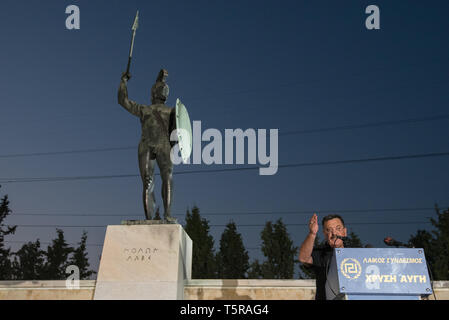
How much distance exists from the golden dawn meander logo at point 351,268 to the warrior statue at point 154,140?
464 cm

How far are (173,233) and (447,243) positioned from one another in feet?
73.2

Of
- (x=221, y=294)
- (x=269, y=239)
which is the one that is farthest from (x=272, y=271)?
(x=221, y=294)

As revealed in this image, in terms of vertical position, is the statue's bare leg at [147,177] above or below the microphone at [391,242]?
above

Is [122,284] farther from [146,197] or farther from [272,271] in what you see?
[272,271]

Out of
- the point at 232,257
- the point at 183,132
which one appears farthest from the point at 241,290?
the point at 232,257

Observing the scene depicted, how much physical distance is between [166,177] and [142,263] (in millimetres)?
1885

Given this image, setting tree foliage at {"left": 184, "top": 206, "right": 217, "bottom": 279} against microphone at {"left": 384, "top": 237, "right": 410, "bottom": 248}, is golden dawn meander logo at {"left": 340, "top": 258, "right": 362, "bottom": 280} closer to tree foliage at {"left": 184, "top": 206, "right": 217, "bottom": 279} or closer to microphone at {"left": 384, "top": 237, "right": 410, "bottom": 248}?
microphone at {"left": 384, "top": 237, "right": 410, "bottom": 248}

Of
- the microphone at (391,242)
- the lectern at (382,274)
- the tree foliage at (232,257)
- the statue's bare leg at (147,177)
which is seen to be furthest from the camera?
the tree foliage at (232,257)

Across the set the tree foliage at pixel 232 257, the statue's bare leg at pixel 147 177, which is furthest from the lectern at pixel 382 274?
the tree foliage at pixel 232 257

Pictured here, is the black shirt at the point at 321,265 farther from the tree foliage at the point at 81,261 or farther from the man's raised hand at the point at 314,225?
the tree foliage at the point at 81,261

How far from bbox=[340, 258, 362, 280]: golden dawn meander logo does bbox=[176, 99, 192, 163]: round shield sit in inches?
208

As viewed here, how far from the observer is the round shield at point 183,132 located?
8.13m

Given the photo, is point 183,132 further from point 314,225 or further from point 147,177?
point 314,225

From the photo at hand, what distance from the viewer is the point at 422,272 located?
337cm
